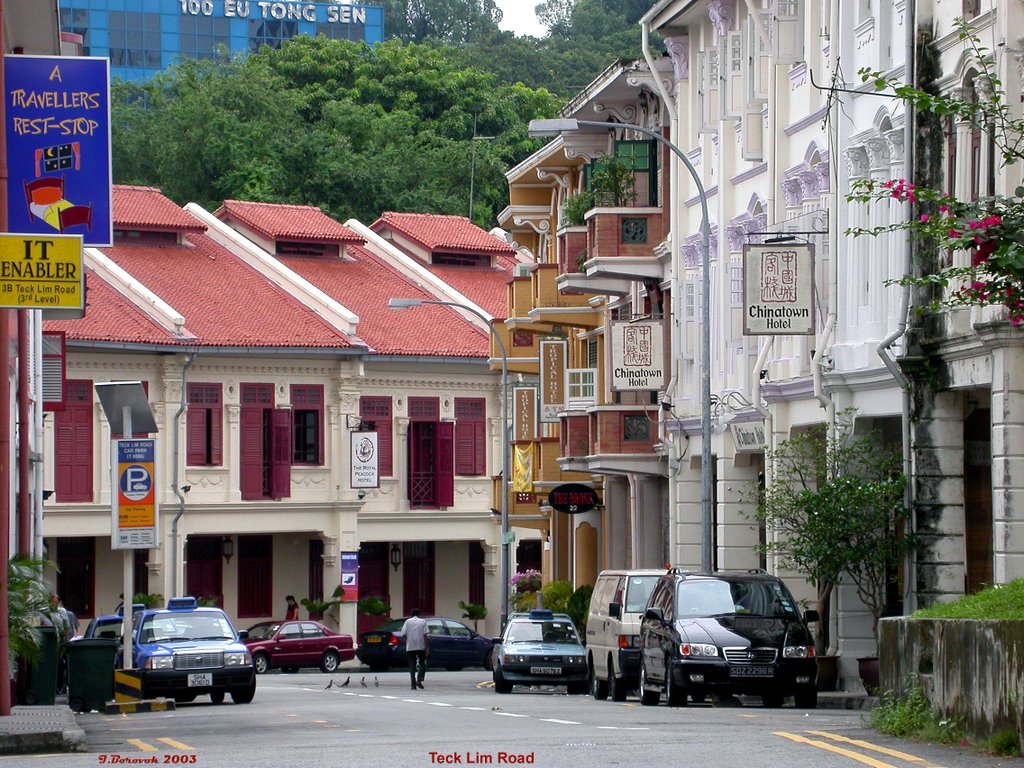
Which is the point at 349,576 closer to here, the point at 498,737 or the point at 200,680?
the point at 200,680

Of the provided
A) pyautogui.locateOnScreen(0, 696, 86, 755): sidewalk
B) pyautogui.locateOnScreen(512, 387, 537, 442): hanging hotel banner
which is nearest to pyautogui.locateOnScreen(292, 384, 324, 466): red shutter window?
pyautogui.locateOnScreen(512, 387, 537, 442): hanging hotel banner

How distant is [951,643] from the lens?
1823 centimetres

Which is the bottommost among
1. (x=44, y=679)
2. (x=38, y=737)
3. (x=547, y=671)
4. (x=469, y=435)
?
(x=547, y=671)

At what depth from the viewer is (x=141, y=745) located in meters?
20.0

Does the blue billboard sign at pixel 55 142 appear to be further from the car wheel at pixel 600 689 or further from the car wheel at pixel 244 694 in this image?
the car wheel at pixel 600 689

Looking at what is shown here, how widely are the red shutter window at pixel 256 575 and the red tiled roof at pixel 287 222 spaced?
949 centimetres

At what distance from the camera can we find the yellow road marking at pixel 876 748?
16141 millimetres

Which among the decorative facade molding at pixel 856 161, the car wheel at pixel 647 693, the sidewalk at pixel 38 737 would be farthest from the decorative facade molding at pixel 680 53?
the sidewalk at pixel 38 737

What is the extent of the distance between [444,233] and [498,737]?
49.9m

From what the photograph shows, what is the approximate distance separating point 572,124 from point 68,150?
35.0ft

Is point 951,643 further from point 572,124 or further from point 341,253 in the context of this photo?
point 341,253

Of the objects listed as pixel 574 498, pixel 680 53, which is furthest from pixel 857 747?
pixel 574 498

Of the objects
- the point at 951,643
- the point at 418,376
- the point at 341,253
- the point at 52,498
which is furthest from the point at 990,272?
the point at 341,253

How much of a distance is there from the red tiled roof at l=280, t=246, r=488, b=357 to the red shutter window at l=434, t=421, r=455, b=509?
2340mm
